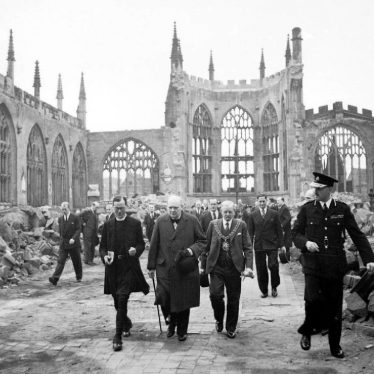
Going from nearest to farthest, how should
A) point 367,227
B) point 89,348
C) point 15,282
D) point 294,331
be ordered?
point 89,348 → point 294,331 → point 15,282 → point 367,227

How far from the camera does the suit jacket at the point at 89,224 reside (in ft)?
47.6

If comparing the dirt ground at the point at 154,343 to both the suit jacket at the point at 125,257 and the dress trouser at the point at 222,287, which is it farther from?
the suit jacket at the point at 125,257

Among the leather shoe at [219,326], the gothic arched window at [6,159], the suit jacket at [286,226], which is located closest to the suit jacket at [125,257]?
the leather shoe at [219,326]

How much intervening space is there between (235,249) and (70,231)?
559 cm

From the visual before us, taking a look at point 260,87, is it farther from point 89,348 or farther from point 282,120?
point 89,348

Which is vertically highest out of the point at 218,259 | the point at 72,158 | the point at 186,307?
the point at 72,158

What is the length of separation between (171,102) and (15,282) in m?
24.9

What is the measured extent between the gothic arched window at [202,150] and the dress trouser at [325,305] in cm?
3018

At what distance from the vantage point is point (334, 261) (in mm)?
5215

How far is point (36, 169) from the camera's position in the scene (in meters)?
27.0

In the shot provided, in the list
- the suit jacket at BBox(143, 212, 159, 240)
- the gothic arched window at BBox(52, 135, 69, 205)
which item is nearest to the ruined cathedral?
the gothic arched window at BBox(52, 135, 69, 205)

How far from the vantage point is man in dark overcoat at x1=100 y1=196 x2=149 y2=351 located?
6120mm

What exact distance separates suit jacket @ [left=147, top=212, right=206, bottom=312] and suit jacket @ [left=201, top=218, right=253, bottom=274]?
7.2 inches

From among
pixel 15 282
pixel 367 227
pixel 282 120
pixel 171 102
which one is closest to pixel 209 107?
pixel 171 102
